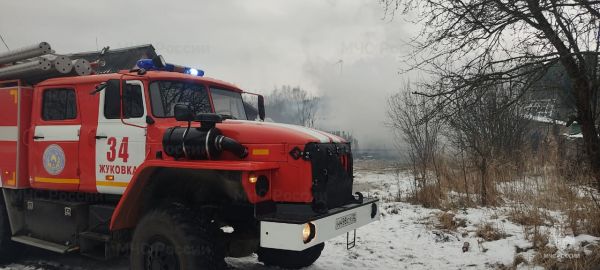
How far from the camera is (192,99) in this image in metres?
5.14

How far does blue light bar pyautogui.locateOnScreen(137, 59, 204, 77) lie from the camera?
5203mm

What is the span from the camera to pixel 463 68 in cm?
640

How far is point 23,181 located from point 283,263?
3.64m

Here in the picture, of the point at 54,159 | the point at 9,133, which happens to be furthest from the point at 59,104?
the point at 9,133

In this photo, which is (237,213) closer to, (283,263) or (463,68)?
(283,263)

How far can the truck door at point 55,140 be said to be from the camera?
5.32 metres

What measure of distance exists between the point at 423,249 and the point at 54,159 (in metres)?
5.26

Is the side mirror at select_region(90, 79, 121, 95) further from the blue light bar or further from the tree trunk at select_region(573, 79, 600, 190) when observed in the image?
the tree trunk at select_region(573, 79, 600, 190)

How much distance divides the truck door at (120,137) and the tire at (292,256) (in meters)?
1.90

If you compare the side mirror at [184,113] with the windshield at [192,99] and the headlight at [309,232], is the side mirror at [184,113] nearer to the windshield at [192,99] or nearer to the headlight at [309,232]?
the windshield at [192,99]

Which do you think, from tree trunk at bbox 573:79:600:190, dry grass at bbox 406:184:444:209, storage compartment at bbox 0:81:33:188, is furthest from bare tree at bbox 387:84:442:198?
storage compartment at bbox 0:81:33:188

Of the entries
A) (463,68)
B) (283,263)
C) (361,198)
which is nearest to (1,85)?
(283,263)

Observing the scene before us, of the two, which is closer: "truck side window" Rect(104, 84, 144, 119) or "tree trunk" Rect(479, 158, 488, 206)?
"truck side window" Rect(104, 84, 144, 119)

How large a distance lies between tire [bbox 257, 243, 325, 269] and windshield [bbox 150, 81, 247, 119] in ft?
5.93
